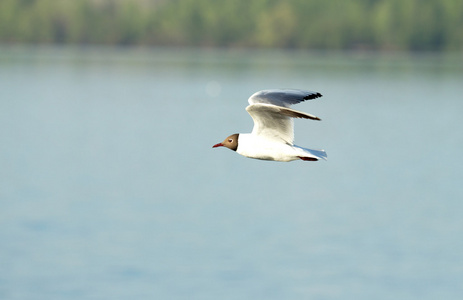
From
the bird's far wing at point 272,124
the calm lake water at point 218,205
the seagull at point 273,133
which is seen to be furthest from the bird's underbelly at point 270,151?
the calm lake water at point 218,205

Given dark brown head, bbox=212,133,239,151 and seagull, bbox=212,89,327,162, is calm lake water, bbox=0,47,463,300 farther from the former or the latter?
dark brown head, bbox=212,133,239,151

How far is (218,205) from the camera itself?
1437 inches

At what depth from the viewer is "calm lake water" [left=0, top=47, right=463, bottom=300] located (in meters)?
28.4

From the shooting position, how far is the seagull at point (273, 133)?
1173 cm

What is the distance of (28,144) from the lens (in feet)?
167

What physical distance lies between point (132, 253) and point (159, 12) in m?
147

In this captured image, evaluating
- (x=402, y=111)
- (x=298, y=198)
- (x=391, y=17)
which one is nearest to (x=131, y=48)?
(x=391, y=17)

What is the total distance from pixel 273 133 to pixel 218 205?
80.0 ft

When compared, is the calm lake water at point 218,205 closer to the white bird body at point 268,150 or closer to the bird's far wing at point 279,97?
the bird's far wing at point 279,97

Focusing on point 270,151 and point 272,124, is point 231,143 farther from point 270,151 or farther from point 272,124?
point 272,124

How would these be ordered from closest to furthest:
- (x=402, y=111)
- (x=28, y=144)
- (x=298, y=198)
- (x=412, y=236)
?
(x=412, y=236) → (x=298, y=198) → (x=28, y=144) → (x=402, y=111)

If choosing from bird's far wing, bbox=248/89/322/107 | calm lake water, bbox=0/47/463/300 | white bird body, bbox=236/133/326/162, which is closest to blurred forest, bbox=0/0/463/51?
calm lake water, bbox=0/47/463/300

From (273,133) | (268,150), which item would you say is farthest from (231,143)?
(273,133)

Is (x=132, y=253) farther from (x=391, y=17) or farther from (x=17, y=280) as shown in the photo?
(x=391, y=17)
